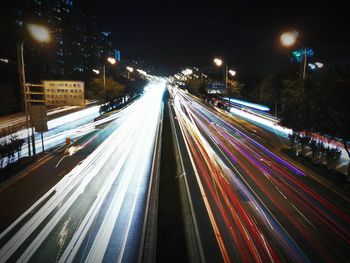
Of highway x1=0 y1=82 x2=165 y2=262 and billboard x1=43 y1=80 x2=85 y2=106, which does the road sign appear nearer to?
billboard x1=43 y1=80 x2=85 y2=106

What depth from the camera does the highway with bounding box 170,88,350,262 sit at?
406 inches

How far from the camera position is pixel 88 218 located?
1266cm

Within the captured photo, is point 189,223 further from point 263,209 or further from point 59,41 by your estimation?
point 59,41

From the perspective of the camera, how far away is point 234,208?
13.5 meters

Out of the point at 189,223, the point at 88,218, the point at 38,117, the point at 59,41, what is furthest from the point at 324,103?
the point at 59,41

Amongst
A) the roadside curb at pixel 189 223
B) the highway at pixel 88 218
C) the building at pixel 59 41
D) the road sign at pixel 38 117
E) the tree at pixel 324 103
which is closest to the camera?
the roadside curb at pixel 189 223

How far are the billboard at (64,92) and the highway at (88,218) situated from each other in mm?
4675

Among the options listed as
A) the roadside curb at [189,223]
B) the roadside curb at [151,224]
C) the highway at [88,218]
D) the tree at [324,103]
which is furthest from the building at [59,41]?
the tree at [324,103]

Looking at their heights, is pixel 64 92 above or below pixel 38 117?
above

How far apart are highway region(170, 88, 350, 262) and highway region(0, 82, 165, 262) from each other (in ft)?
8.52

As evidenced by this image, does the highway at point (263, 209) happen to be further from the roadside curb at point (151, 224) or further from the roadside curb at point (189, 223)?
the roadside curb at point (151, 224)

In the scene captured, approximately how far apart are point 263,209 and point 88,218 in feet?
23.5

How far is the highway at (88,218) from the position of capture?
10.2 metres

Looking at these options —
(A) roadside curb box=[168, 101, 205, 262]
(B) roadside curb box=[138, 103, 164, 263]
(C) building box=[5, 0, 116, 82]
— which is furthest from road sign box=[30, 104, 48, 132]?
(C) building box=[5, 0, 116, 82]
